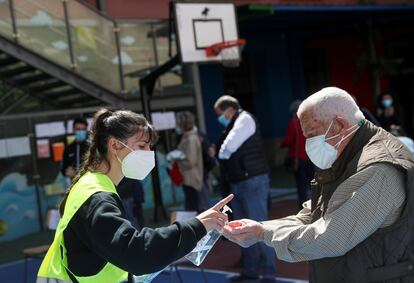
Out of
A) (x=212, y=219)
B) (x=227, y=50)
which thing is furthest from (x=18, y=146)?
(x=212, y=219)

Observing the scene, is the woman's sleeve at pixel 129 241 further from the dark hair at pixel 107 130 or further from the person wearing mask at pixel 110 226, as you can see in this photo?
the dark hair at pixel 107 130

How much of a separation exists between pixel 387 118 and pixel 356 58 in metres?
7.92

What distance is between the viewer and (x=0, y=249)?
29.5ft

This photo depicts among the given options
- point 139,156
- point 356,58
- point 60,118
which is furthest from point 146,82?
point 356,58

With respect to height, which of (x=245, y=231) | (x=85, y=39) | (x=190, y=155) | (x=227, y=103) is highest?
(x=85, y=39)

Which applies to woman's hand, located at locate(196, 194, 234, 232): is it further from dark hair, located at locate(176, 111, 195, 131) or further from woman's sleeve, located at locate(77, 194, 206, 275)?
dark hair, located at locate(176, 111, 195, 131)

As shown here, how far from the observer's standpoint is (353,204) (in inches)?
86.7

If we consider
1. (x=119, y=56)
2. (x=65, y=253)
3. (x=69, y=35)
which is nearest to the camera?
(x=65, y=253)

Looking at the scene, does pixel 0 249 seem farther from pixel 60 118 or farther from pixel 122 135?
pixel 122 135

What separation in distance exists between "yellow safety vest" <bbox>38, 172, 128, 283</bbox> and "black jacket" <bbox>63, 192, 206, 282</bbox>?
2 cm

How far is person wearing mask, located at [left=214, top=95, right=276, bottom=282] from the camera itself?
5.81 metres

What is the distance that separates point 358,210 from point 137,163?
3.01 feet

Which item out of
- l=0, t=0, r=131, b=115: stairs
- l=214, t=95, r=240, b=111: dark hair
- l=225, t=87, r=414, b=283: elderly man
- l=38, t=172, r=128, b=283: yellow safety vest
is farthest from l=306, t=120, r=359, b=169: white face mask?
l=0, t=0, r=131, b=115: stairs

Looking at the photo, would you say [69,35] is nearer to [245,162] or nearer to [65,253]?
[245,162]
